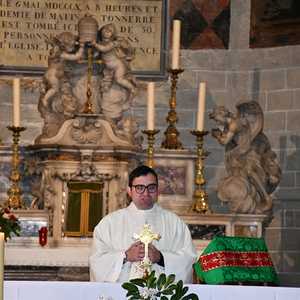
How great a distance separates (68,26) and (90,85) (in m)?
1.36

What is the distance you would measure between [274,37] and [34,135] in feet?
9.26

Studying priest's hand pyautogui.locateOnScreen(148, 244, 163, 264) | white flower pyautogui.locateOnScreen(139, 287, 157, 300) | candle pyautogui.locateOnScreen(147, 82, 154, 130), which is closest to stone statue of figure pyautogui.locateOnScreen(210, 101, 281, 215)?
candle pyautogui.locateOnScreen(147, 82, 154, 130)

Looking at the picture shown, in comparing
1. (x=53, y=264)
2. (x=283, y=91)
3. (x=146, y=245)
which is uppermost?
(x=283, y=91)

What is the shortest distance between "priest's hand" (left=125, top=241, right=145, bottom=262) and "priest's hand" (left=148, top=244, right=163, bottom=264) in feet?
0.25

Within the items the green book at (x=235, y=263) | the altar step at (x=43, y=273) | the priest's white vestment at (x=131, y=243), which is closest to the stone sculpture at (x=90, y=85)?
the altar step at (x=43, y=273)

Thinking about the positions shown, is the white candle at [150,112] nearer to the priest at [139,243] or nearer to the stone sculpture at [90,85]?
the stone sculpture at [90,85]

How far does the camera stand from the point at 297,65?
1308cm

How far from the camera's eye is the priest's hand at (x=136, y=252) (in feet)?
22.2

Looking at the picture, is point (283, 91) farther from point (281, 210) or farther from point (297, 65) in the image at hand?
point (281, 210)

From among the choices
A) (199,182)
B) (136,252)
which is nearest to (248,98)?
(199,182)

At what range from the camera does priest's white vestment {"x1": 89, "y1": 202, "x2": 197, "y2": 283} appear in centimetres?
704

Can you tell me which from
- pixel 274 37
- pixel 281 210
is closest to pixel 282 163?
pixel 281 210

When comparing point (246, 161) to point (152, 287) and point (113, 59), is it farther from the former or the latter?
point (152, 287)

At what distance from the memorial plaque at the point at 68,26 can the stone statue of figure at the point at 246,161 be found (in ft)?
4.31
